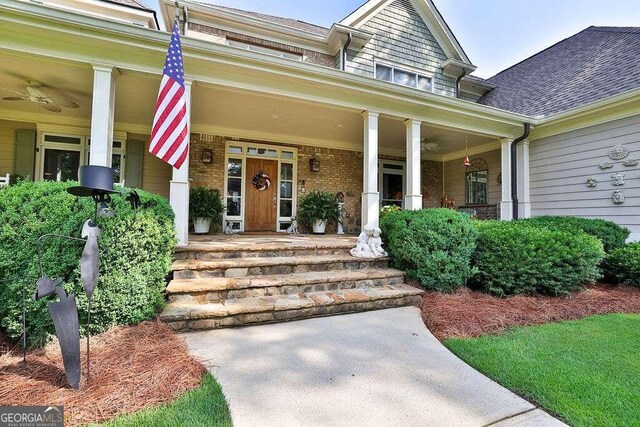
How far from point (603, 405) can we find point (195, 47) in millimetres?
5557

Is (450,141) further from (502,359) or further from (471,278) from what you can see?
(502,359)

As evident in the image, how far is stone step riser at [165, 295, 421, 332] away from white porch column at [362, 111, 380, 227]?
179cm

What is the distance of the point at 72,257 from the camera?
8.01 ft

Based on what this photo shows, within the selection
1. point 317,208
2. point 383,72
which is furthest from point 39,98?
point 383,72

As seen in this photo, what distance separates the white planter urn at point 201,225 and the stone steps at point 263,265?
3085 millimetres

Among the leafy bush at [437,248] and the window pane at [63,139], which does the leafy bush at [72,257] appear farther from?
the window pane at [63,139]

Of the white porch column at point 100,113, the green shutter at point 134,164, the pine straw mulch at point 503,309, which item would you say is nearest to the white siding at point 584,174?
the pine straw mulch at point 503,309

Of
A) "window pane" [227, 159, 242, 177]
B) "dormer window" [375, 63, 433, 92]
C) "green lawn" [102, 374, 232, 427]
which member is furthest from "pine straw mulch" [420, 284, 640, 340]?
"dormer window" [375, 63, 433, 92]

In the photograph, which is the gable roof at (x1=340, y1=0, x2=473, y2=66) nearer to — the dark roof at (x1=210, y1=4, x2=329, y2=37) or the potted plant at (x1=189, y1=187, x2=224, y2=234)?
the dark roof at (x1=210, y1=4, x2=329, y2=37)

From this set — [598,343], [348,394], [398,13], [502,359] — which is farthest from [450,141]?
[348,394]

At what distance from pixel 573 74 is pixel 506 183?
12.2 feet

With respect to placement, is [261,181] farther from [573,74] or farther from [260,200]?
[573,74]

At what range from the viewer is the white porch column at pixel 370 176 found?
5398 millimetres

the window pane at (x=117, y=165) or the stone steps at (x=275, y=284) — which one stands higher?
Answer: the window pane at (x=117, y=165)
